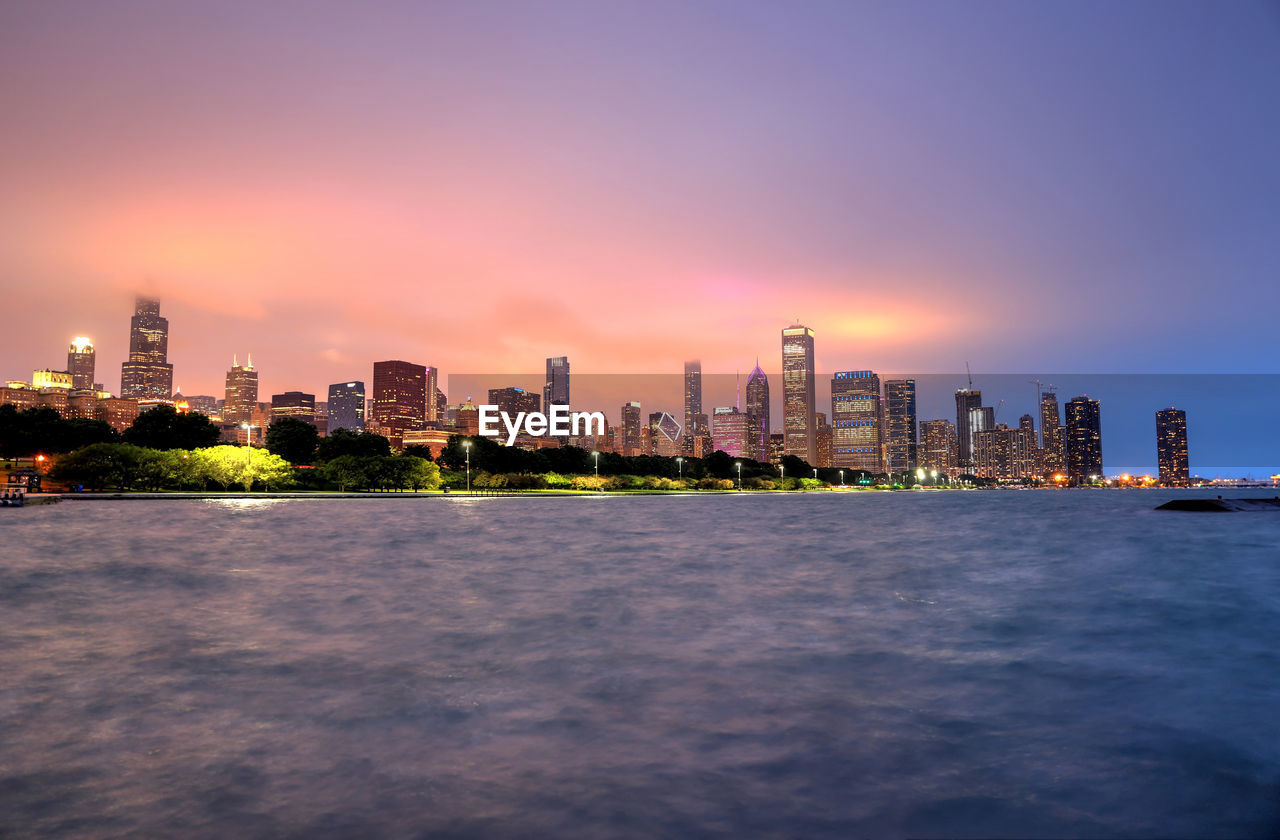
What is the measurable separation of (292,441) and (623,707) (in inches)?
7186

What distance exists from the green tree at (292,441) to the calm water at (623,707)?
156584 millimetres

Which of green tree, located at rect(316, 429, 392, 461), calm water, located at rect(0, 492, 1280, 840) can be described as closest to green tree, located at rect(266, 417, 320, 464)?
green tree, located at rect(316, 429, 392, 461)

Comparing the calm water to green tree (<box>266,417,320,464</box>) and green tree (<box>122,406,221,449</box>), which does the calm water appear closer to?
green tree (<box>122,406,221,449</box>)

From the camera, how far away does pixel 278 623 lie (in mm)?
19531

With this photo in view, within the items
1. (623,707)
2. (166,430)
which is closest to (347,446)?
(166,430)

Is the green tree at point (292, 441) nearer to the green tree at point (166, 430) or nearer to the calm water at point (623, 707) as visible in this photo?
the green tree at point (166, 430)

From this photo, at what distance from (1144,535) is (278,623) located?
7403 centimetres

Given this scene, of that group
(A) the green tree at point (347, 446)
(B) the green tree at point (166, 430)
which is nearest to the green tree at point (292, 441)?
(A) the green tree at point (347, 446)

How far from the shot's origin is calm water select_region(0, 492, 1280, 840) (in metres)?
7.98

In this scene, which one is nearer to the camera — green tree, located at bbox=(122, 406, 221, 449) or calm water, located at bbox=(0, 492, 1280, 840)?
calm water, located at bbox=(0, 492, 1280, 840)

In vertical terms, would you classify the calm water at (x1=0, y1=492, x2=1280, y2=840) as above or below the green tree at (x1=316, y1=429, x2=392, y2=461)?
below

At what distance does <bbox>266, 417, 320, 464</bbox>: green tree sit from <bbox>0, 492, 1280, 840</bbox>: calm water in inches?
6165

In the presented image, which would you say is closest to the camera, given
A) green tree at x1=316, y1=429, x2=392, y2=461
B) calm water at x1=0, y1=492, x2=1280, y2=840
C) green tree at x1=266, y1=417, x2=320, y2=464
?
calm water at x1=0, y1=492, x2=1280, y2=840

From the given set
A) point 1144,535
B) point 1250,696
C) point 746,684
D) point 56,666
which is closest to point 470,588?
point 56,666
